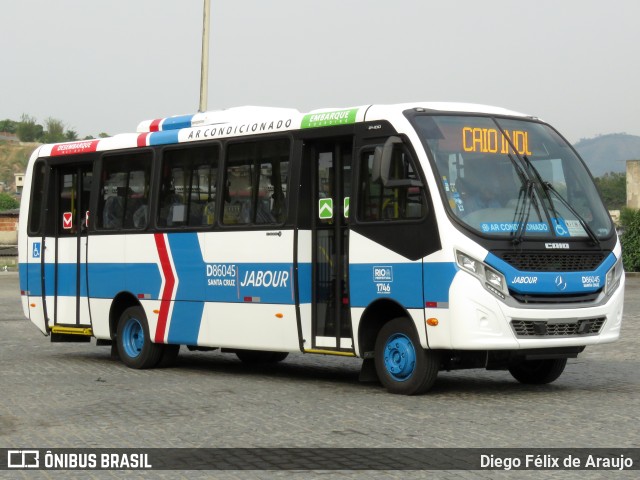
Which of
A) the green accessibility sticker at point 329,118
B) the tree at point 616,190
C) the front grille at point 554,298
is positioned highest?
the tree at point 616,190

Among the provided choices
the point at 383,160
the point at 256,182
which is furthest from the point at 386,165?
the point at 256,182

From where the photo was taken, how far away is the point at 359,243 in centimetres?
1358

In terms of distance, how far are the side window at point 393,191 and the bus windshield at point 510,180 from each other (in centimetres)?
28

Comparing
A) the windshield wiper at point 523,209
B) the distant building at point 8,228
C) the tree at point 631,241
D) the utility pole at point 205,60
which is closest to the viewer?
the windshield wiper at point 523,209

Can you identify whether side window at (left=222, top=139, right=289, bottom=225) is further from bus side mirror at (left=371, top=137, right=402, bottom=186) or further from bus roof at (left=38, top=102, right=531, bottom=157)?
bus side mirror at (left=371, top=137, right=402, bottom=186)

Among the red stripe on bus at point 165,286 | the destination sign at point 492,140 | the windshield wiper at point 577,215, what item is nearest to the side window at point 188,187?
the red stripe on bus at point 165,286

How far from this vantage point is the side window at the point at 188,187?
52.3 feet

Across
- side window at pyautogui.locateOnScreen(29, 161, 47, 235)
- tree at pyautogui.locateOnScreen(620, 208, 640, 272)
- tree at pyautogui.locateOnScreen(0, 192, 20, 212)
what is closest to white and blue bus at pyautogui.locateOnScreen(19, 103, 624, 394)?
side window at pyautogui.locateOnScreen(29, 161, 47, 235)

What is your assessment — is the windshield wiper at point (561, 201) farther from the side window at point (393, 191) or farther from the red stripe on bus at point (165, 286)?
the red stripe on bus at point (165, 286)

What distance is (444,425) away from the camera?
35.2 feet

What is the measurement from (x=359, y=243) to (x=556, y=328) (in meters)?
2.23

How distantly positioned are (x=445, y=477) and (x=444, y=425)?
2.41 metres

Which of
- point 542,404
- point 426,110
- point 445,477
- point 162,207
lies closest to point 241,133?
point 162,207

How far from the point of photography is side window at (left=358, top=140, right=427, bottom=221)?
12906mm
